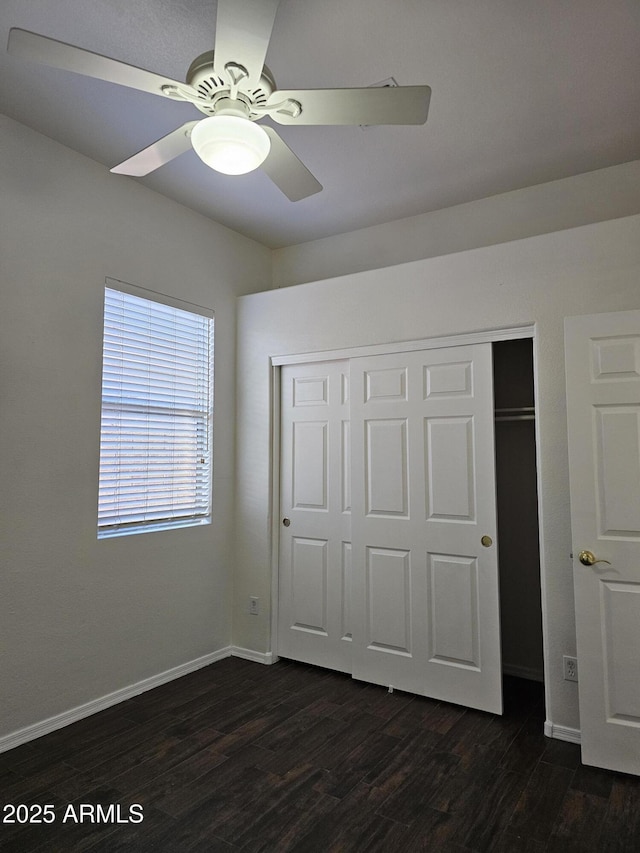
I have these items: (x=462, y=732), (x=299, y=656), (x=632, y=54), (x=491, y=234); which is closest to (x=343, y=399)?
(x=491, y=234)

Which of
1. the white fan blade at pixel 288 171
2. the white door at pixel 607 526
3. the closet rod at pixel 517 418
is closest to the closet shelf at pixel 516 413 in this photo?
the closet rod at pixel 517 418

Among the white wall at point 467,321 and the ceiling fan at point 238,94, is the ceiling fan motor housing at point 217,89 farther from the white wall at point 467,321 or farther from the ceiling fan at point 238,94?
the white wall at point 467,321

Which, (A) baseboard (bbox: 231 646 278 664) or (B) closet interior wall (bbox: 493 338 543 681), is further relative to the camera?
(A) baseboard (bbox: 231 646 278 664)

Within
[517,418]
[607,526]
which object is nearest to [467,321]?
[517,418]

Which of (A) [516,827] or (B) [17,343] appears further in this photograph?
(B) [17,343]

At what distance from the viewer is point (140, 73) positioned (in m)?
1.65

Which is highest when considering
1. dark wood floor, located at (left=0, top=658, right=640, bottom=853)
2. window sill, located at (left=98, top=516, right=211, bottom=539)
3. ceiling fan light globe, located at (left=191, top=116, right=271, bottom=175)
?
ceiling fan light globe, located at (left=191, top=116, right=271, bottom=175)

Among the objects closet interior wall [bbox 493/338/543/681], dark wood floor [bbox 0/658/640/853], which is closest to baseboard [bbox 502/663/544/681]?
closet interior wall [bbox 493/338/543/681]

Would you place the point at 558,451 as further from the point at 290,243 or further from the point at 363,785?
the point at 290,243

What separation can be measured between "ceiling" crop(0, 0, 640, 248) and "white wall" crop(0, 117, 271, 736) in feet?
0.88

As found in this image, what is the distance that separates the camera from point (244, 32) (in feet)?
4.81

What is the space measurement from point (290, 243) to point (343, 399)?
4.97 ft

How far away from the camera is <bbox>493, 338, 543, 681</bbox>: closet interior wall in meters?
3.54

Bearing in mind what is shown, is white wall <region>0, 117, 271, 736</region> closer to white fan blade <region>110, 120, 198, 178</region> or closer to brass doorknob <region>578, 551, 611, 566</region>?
white fan blade <region>110, 120, 198, 178</region>
